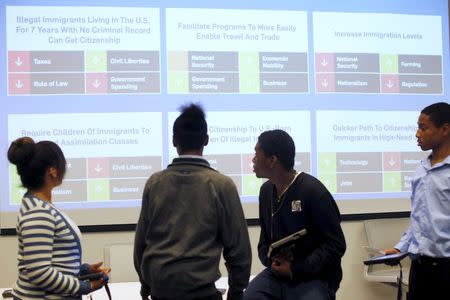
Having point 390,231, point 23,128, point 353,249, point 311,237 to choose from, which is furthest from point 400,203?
point 23,128

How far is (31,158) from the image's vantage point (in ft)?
5.90

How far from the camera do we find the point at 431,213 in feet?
7.65

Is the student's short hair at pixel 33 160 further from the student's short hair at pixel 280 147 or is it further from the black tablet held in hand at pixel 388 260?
the black tablet held in hand at pixel 388 260

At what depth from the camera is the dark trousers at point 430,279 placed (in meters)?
2.29

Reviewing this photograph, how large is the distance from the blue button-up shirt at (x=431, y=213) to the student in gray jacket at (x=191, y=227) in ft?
3.18

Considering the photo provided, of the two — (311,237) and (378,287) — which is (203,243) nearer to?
(311,237)

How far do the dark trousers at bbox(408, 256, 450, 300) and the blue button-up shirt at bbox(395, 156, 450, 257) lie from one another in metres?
0.04

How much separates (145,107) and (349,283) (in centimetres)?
219

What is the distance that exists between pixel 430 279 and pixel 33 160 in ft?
6.04

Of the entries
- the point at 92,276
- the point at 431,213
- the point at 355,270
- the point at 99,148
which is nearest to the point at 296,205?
the point at 431,213

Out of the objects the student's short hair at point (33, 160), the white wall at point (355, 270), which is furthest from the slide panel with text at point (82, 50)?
the student's short hair at point (33, 160)

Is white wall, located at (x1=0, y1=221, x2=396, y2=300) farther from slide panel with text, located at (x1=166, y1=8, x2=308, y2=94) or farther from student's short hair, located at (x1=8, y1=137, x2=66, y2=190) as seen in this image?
student's short hair, located at (x1=8, y1=137, x2=66, y2=190)

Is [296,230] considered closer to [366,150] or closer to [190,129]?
[190,129]

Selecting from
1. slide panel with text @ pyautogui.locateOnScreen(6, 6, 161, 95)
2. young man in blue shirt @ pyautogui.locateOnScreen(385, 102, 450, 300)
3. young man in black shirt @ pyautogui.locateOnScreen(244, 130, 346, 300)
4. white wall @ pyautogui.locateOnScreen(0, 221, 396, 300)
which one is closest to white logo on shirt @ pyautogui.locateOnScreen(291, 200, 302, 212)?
young man in black shirt @ pyautogui.locateOnScreen(244, 130, 346, 300)
